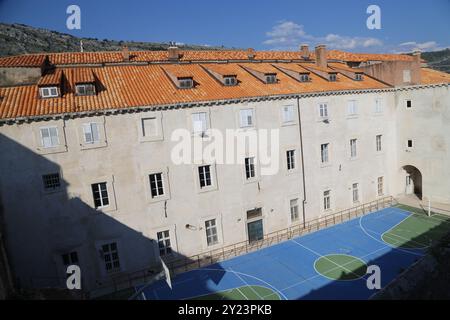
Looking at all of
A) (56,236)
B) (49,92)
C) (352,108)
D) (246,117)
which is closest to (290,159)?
(246,117)

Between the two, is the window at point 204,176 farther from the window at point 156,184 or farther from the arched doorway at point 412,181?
the arched doorway at point 412,181

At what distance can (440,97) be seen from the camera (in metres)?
33.3

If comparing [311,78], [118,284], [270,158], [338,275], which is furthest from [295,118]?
[118,284]

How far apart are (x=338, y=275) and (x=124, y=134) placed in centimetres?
1916

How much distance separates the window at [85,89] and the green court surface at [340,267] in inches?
873

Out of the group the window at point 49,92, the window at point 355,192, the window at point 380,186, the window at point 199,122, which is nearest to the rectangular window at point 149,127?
the window at point 199,122

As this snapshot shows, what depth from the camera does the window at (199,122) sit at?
26141mm

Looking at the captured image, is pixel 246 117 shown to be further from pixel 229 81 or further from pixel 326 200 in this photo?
pixel 326 200

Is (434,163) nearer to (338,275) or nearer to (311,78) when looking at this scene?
(311,78)

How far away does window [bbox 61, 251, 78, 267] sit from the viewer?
76.1ft

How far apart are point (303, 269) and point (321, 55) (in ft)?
86.8

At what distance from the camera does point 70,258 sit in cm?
2336

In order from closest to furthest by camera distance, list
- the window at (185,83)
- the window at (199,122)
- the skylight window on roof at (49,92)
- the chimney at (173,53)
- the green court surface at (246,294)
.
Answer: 1. the green court surface at (246,294)
2. the skylight window on roof at (49,92)
3. the window at (199,122)
4. the window at (185,83)
5. the chimney at (173,53)

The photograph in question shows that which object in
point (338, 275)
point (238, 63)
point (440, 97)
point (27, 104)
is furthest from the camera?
point (238, 63)
